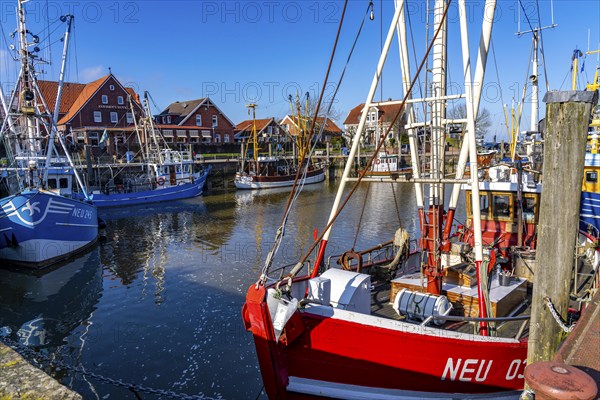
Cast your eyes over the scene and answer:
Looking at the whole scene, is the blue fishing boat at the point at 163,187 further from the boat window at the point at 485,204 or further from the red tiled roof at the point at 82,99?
the boat window at the point at 485,204

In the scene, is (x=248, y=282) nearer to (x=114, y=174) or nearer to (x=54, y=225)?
(x=54, y=225)

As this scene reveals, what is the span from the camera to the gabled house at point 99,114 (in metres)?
49.2

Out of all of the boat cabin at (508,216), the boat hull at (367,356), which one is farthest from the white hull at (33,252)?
the boat cabin at (508,216)

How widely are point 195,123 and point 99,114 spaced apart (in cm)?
1316

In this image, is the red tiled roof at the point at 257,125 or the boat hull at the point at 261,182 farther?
the red tiled roof at the point at 257,125

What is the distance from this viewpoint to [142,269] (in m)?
16.6

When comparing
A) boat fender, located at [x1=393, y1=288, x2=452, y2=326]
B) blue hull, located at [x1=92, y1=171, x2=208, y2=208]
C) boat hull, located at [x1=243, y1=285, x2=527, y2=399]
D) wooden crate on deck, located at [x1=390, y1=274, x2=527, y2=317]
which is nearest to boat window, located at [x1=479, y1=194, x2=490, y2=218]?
→ wooden crate on deck, located at [x1=390, y1=274, x2=527, y2=317]

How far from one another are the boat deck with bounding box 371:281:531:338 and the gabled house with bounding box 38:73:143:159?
150 feet

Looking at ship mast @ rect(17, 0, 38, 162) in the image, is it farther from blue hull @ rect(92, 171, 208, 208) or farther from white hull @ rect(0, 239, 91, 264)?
blue hull @ rect(92, 171, 208, 208)

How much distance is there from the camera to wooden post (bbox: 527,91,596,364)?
4695mm

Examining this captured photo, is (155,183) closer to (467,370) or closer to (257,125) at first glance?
(257,125)

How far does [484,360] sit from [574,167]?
303 cm

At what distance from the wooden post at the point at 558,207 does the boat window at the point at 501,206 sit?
764cm

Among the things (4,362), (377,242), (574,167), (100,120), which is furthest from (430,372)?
(100,120)
